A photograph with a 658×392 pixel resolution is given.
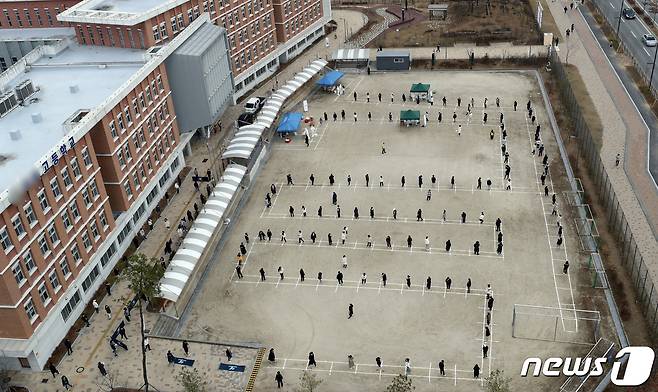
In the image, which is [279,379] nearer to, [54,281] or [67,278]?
[54,281]

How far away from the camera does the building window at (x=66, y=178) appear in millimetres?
52438

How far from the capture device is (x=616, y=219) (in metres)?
60.2

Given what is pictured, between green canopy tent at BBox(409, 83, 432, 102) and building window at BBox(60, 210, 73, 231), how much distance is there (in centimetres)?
5290

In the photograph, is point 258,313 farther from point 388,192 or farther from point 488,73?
point 488,73

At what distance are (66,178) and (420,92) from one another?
53.8 metres

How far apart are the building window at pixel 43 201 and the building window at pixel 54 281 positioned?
510 centimetres

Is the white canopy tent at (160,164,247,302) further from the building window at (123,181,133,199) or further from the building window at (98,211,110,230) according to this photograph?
the building window at (123,181,133,199)

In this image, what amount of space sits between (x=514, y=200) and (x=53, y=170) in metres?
44.2

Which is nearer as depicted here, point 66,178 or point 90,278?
point 66,178

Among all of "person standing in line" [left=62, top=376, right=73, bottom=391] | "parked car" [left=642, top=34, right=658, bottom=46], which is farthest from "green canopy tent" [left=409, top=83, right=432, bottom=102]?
"person standing in line" [left=62, top=376, right=73, bottom=391]

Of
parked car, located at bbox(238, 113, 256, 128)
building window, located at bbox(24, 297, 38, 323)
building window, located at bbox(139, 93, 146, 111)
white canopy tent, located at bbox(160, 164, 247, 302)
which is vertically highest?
building window, located at bbox(139, 93, 146, 111)

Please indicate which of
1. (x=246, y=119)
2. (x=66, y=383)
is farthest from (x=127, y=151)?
(x=246, y=119)

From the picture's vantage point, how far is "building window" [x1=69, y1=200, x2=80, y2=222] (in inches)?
2109

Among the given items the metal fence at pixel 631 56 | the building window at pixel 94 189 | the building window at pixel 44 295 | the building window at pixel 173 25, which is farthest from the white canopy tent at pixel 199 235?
the metal fence at pixel 631 56
